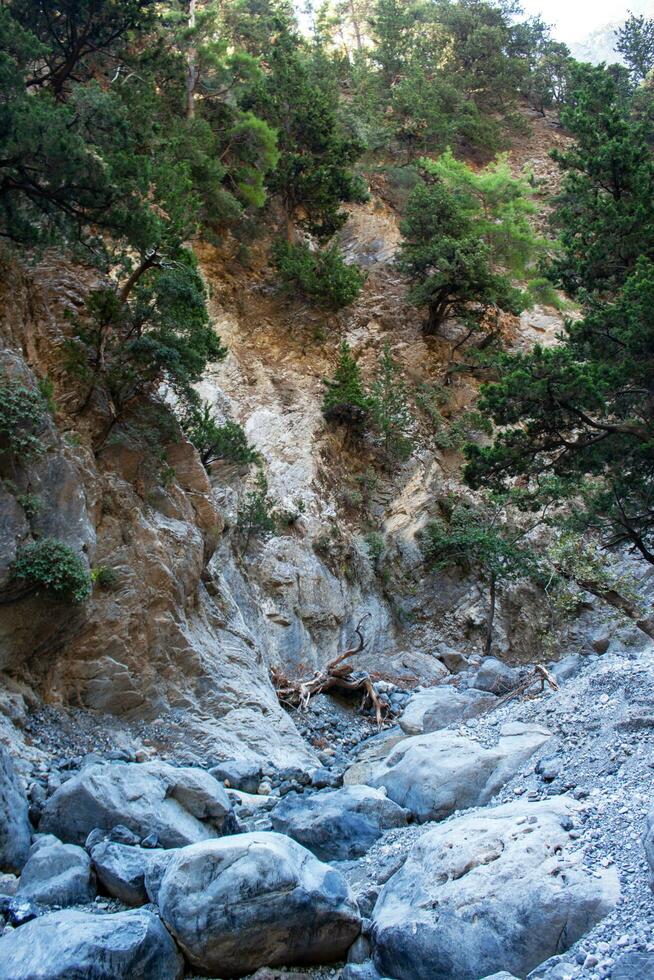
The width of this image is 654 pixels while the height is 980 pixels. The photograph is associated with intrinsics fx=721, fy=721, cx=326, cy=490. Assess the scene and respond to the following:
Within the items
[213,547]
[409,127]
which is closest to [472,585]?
[213,547]

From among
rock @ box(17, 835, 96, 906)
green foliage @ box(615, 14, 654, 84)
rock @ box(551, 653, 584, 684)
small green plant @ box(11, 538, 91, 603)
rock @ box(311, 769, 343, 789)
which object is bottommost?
rock @ box(311, 769, 343, 789)

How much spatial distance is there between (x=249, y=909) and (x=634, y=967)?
2.41 meters

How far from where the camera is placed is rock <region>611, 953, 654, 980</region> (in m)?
3.84

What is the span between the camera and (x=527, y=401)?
435 inches

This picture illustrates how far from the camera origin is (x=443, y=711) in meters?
12.9

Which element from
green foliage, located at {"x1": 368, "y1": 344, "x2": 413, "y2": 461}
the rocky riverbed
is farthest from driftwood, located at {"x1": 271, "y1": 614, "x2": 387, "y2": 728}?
green foliage, located at {"x1": 368, "y1": 344, "x2": 413, "y2": 461}

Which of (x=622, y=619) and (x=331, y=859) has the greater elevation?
(x=622, y=619)

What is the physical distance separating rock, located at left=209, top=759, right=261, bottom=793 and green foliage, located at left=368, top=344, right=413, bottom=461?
15.8 meters

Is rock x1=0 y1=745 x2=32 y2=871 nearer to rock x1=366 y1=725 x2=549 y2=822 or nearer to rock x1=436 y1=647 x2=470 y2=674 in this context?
rock x1=366 y1=725 x2=549 y2=822

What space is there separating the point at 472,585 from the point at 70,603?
51.0 feet

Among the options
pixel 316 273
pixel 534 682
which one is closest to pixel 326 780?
pixel 534 682

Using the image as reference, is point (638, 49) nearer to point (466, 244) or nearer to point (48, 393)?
point (466, 244)

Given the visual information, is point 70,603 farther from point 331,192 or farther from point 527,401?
point 331,192

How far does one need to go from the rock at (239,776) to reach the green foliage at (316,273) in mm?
18268
